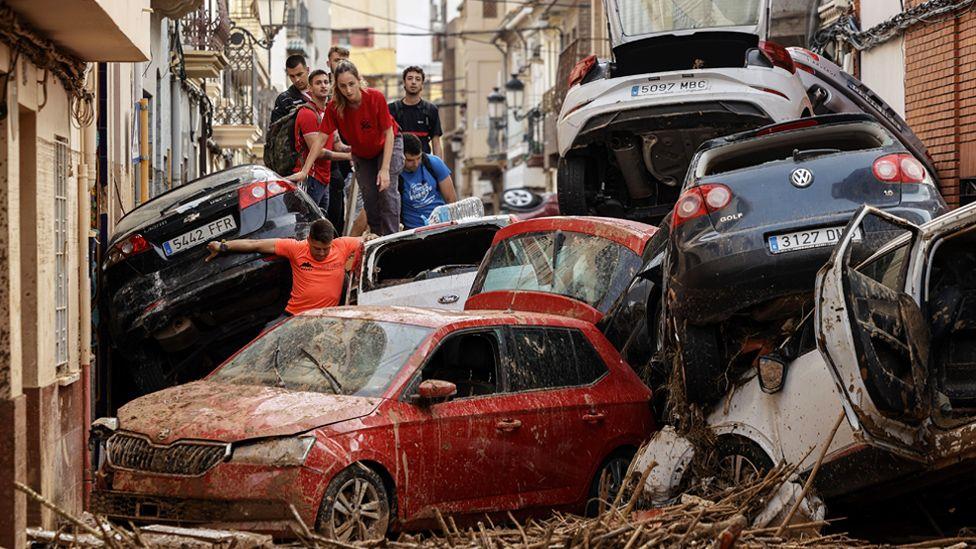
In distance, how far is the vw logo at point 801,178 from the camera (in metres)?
8.98

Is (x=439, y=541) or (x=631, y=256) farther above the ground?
(x=631, y=256)

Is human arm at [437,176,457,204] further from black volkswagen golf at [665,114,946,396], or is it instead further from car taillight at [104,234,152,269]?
black volkswagen golf at [665,114,946,396]

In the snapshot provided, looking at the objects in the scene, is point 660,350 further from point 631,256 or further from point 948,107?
point 948,107

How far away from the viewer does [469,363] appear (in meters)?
9.75

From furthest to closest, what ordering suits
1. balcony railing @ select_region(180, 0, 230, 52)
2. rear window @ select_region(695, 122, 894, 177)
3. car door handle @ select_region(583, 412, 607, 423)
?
balcony railing @ select_region(180, 0, 230, 52) → car door handle @ select_region(583, 412, 607, 423) → rear window @ select_region(695, 122, 894, 177)

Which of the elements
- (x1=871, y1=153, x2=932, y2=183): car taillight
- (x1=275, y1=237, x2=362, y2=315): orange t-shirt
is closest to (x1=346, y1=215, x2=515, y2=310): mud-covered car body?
(x1=275, y1=237, x2=362, y2=315): orange t-shirt

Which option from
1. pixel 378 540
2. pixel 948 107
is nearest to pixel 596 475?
pixel 378 540

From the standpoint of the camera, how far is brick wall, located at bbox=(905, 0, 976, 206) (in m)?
17.9

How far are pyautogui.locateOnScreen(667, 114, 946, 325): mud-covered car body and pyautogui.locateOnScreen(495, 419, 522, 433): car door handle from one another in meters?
1.16

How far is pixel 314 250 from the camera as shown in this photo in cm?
1255

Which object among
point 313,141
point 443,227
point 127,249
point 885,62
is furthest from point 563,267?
point 885,62

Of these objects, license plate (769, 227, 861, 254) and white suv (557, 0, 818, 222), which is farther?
white suv (557, 0, 818, 222)

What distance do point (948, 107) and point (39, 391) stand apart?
12.2 metres

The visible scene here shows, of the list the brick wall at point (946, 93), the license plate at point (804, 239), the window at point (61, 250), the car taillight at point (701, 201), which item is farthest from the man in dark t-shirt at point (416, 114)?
the license plate at point (804, 239)
